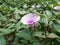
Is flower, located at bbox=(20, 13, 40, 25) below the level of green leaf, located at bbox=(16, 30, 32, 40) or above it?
above

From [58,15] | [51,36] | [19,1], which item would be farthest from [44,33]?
[19,1]

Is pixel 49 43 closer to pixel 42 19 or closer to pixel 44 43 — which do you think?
pixel 44 43

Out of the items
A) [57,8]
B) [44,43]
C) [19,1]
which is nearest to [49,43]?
[44,43]

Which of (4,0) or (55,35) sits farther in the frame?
(4,0)

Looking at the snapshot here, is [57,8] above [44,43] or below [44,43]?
Result: above

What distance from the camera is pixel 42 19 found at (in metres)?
1.25

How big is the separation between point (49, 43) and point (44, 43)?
0.10ft

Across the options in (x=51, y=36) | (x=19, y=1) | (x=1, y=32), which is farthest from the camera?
(x=19, y=1)

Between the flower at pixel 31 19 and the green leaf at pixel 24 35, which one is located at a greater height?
the flower at pixel 31 19

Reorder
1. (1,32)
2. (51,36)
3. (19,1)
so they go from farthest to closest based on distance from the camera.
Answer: (19,1) < (1,32) < (51,36)

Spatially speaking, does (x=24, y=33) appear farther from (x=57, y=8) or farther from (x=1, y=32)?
(x=57, y=8)

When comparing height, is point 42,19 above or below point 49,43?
above

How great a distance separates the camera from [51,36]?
1176mm

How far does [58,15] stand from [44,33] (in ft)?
0.55
